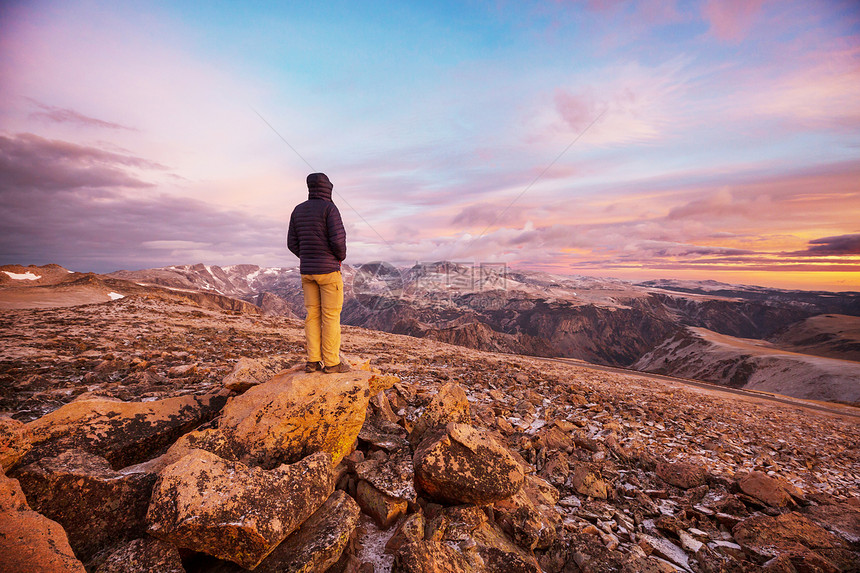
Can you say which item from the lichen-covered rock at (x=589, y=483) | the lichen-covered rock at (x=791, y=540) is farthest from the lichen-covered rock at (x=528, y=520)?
the lichen-covered rock at (x=791, y=540)

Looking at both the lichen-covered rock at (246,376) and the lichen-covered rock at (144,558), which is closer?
the lichen-covered rock at (144,558)

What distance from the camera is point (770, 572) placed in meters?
3.85

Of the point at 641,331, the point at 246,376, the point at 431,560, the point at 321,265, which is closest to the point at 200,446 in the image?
the point at 246,376

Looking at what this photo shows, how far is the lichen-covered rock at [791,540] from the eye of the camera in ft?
13.6

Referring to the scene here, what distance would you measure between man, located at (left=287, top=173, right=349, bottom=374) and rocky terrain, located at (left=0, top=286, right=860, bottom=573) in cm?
56

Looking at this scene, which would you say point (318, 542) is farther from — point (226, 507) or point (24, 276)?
point (24, 276)

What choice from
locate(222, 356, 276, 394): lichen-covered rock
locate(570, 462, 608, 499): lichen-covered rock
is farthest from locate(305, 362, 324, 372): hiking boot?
locate(570, 462, 608, 499): lichen-covered rock

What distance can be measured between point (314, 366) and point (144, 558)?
2965 mm

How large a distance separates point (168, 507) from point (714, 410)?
65.4 feet

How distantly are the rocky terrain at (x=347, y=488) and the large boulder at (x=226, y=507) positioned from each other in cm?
1

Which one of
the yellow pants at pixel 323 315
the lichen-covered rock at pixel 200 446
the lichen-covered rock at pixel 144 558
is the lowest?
the lichen-covered rock at pixel 144 558

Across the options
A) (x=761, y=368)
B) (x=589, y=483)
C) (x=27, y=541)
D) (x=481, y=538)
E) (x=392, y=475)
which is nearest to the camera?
(x=27, y=541)

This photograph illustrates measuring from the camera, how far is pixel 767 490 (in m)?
5.50

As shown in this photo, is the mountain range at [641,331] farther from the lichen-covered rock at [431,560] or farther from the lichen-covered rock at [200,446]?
the lichen-covered rock at [431,560]
